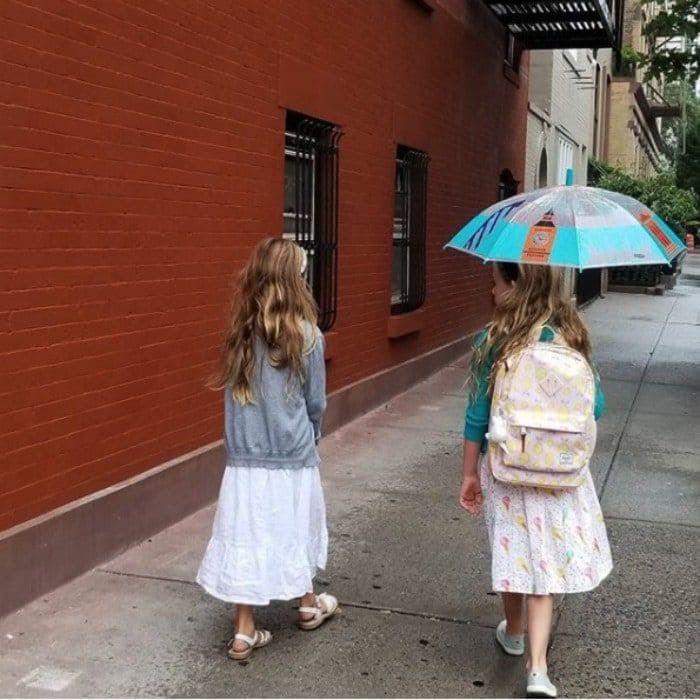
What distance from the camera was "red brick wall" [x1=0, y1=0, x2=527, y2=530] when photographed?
4238mm

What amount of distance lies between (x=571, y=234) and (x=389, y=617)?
5.97 feet

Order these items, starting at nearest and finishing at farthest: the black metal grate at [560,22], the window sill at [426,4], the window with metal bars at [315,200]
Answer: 1. the window with metal bars at [315,200]
2. the window sill at [426,4]
3. the black metal grate at [560,22]

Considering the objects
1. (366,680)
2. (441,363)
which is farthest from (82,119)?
(441,363)

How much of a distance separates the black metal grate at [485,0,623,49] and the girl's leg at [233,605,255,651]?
32.0 ft

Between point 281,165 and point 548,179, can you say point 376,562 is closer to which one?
point 281,165

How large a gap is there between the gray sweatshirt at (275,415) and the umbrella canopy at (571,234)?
795mm

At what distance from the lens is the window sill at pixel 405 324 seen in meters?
9.20

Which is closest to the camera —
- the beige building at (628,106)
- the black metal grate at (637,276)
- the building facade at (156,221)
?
the building facade at (156,221)

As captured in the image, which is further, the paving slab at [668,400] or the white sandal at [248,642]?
the paving slab at [668,400]

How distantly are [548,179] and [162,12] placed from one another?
1403 cm

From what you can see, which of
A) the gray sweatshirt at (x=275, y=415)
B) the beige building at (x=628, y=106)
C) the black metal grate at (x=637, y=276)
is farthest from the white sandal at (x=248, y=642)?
the beige building at (x=628, y=106)

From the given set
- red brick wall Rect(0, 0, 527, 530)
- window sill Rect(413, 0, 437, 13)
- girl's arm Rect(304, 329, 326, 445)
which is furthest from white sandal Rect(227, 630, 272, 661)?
window sill Rect(413, 0, 437, 13)

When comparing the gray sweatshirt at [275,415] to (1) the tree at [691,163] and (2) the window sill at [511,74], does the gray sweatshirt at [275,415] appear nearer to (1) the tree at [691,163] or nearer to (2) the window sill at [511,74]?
(2) the window sill at [511,74]

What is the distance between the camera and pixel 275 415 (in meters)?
3.76
